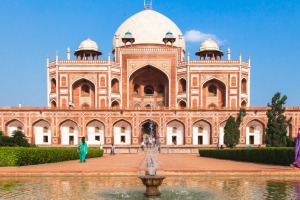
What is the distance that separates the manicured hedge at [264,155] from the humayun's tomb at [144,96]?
45.6ft

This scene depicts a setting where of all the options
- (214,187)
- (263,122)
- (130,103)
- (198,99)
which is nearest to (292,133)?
(263,122)

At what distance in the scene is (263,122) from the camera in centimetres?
3219

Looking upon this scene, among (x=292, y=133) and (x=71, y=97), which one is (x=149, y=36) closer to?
(x=71, y=97)

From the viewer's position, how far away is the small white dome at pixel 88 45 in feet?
130

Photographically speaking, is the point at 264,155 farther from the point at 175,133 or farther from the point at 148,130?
the point at 148,130

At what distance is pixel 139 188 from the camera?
6918 millimetres

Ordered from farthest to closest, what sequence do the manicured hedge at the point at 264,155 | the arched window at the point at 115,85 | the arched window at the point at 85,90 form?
the arched window at the point at 115,85, the arched window at the point at 85,90, the manicured hedge at the point at 264,155

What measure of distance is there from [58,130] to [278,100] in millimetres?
18141

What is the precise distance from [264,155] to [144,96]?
27404mm

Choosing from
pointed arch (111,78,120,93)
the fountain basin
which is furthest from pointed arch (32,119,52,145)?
the fountain basin

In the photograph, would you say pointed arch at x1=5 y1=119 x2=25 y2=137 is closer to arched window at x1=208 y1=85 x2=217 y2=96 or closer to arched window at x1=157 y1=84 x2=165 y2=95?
arched window at x1=157 y1=84 x2=165 y2=95

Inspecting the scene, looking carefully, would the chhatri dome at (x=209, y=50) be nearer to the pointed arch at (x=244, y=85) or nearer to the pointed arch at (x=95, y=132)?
the pointed arch at (x=244, y=85)

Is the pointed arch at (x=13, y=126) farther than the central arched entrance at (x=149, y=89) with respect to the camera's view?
No

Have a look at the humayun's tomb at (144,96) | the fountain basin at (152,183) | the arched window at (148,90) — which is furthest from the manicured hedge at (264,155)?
the arched window at (148,90)
